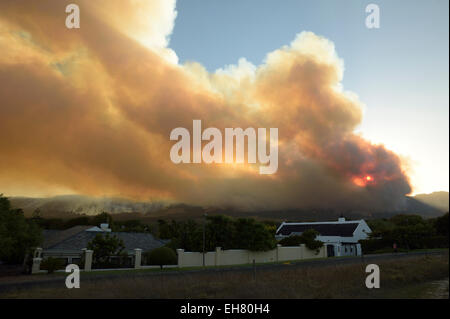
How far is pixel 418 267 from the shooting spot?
105 feet

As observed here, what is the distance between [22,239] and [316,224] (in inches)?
2697

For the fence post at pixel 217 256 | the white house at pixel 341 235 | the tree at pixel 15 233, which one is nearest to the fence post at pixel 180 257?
the fence post at pixel 217 256

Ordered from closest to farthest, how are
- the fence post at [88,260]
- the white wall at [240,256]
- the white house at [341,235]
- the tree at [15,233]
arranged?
the tree at [15,233] → the fence post at [88,260] → the white wall at [240,256] → the white house at [341,235]

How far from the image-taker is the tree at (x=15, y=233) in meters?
34.8

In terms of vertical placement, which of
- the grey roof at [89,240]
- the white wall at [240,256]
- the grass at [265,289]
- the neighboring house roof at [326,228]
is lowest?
the white wall at [240,256]

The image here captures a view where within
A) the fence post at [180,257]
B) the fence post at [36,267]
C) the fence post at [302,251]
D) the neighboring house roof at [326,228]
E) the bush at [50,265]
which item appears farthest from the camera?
the neighboring house roof at [326,228]

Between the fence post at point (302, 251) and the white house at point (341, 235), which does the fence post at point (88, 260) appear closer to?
the fence post at point (302, 251)

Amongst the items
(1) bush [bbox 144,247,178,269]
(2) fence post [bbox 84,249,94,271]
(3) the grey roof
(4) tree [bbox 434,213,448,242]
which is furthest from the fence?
(4) tree [bbox 434,213,448,242]

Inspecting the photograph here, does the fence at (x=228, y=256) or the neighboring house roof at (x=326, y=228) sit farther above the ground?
the neighboring house roof at (x=326, y=228)

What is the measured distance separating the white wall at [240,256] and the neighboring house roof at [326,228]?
50.8ft

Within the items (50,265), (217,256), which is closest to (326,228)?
(217,256)

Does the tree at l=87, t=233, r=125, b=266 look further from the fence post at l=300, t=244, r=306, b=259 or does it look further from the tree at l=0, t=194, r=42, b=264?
the fence post at l=300, t=244, r=306, b=259

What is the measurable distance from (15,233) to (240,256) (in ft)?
99.1
